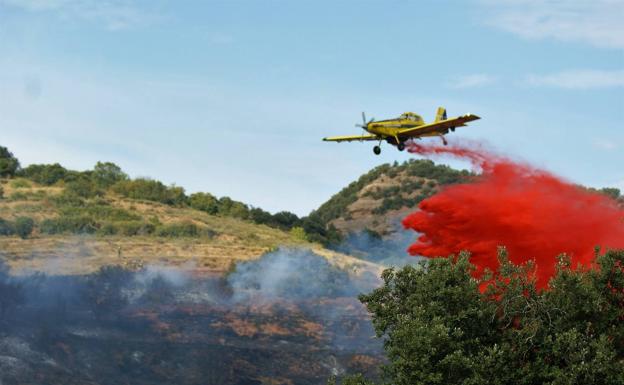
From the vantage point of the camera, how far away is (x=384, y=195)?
7146 inches

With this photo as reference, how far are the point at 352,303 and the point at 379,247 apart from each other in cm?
5581


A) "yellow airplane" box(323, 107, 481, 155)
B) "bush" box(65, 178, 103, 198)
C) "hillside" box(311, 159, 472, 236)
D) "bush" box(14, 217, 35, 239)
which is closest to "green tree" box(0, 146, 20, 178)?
"bush" box(65, 178, 103, 198)

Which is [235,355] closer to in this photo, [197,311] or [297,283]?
[197,311]

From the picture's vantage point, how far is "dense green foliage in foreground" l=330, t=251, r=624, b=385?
127 ft

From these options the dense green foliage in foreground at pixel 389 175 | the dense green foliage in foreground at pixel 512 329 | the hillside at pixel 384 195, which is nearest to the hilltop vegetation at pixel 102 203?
the hillside at pixel 384 195

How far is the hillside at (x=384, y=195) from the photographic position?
17100 cm

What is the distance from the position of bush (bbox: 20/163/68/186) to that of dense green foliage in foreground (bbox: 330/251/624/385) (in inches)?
3518

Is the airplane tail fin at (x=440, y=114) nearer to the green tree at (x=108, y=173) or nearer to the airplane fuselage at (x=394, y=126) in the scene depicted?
the airplane fuselage at (x=394, y=126)

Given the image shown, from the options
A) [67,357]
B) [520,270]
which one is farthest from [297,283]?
[520,270]

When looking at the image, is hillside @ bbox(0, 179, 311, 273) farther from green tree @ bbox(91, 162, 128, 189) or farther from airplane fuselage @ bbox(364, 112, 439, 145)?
airplane fuselage @ bbox(364, 112, 439, 145)

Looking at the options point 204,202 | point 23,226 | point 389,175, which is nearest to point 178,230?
point 23,226

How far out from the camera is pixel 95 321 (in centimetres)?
7338

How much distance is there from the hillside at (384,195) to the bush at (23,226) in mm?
73693

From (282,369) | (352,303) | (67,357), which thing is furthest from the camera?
(352,303)
